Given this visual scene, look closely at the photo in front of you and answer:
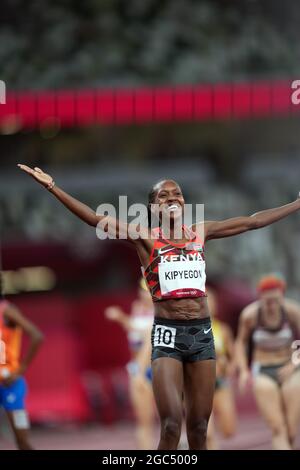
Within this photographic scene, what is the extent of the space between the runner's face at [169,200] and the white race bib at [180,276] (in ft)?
1.23

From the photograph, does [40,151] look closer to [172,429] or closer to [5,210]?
[5,210]

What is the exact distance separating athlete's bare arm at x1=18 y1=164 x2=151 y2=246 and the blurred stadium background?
7216 mm

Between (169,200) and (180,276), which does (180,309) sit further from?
(169,200)

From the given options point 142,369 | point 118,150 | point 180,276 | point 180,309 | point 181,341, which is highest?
point 118,150

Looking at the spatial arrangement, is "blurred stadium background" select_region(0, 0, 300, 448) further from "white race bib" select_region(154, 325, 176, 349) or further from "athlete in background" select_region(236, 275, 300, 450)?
"white race bib" select_region(154, 325, 176, 349)

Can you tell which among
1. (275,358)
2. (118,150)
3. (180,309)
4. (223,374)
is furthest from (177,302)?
(118,150)

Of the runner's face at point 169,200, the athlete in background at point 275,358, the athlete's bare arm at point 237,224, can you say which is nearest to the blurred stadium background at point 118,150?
the athlete in background at point 275,358

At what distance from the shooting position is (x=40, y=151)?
83.8 ft

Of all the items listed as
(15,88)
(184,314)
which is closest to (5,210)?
(15,88)

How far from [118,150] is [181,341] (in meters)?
18.0

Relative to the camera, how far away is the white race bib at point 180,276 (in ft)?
26.3

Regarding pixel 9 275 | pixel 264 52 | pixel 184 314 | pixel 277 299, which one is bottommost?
pixel 184 314

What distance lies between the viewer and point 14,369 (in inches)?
407
